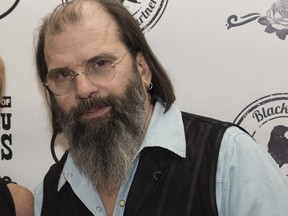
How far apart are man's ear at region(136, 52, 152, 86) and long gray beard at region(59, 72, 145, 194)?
0.05m

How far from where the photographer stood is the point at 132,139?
1083 mm

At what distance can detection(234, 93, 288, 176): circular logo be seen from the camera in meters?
1.31

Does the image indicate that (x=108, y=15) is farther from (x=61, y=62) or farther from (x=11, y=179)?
(x=11, y=179)

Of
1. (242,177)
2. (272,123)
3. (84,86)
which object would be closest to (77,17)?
(84,86)

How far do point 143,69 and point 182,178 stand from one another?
0.32 metres

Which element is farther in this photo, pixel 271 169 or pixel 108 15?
pixel 108 15

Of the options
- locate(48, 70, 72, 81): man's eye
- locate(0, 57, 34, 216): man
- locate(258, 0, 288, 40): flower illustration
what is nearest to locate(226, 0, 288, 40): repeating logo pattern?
locate(258, 0, 288, 40): flower illustration

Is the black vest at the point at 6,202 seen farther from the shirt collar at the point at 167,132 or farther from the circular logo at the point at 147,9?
the circular logo at the point at 147,9

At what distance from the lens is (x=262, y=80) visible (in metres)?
1.31

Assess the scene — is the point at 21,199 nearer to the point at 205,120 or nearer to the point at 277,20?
the point at 205,120

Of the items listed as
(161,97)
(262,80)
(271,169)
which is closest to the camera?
(271,169)

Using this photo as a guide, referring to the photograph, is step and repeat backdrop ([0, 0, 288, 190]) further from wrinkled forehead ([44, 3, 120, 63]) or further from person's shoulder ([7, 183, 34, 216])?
person's shoulder ([7, 183, 34, 216])

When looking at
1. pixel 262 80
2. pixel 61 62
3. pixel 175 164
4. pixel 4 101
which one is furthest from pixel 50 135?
pixel 262 80

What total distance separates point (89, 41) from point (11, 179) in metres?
0.67
